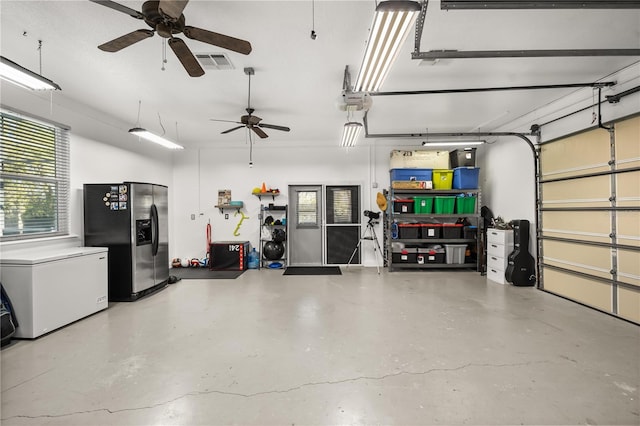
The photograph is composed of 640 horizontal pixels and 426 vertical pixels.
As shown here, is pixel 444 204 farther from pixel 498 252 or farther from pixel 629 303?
pixel 629 303

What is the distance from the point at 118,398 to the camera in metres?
1.91

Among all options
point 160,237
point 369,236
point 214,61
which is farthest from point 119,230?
A: point 369,236

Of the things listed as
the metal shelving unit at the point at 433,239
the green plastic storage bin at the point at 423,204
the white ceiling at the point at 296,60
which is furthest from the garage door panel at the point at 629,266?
the green plastic storage bin at the point at 423,204

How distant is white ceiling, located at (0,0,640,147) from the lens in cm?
230

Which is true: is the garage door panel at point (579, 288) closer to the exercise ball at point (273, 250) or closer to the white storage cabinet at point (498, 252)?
the white storage cabinet at point (498, 252)

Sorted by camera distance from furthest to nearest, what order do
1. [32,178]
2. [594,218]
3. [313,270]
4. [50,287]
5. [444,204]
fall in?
1. [313,270]
2. [444,204]
3. [594,218]
4. [32,178]
5. [50,287]

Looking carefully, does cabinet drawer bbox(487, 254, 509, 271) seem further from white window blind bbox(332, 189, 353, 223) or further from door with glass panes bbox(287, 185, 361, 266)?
white window blind bbox(332, 189, 353, 223)

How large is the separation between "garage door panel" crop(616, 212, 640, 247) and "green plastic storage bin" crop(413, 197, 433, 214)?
2917 millimetres

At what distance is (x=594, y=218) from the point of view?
364 cm

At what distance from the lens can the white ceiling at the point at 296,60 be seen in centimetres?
230

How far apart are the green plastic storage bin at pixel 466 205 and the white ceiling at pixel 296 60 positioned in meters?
1.78

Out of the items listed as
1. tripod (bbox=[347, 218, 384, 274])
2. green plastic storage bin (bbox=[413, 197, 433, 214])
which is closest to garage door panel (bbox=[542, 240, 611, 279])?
green plastic storage bin (bbox=[413, 197, 433, 214])

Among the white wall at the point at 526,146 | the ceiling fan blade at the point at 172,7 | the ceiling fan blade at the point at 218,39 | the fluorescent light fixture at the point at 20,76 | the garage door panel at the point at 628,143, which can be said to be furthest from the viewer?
the white wall at the point at 526,146

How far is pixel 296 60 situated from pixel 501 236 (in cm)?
474
